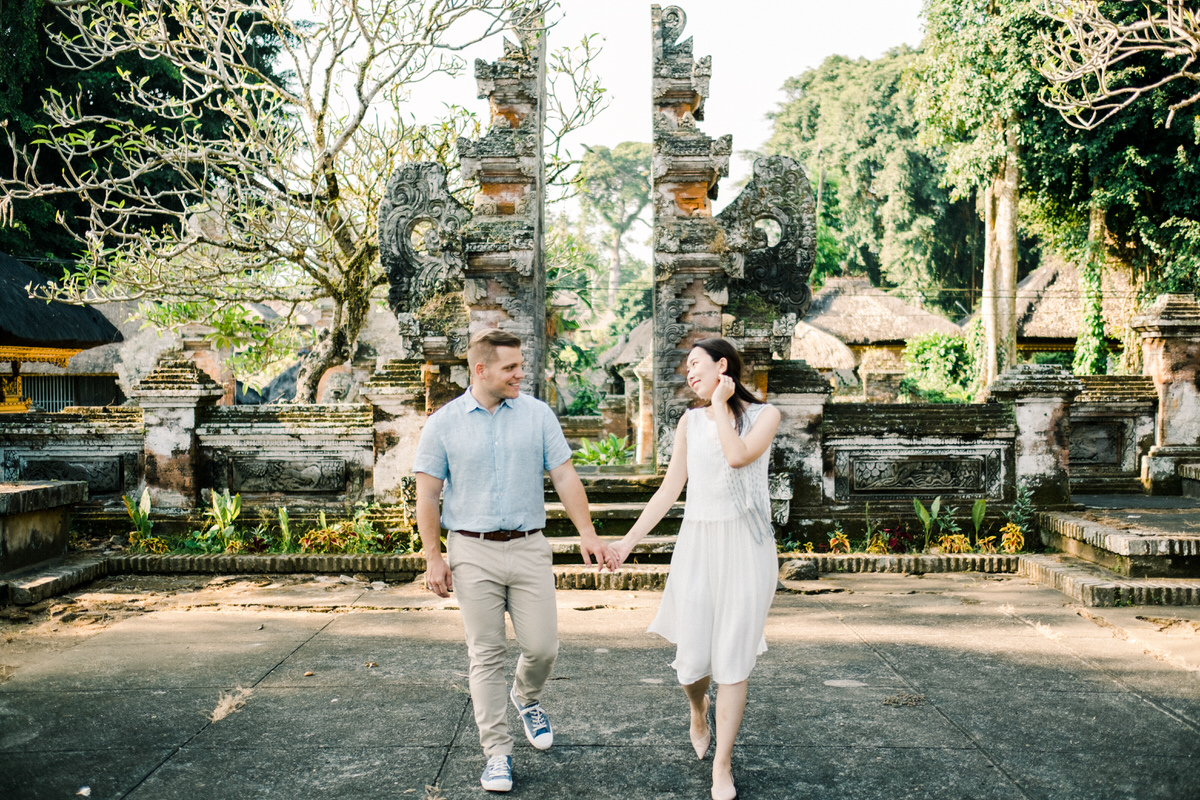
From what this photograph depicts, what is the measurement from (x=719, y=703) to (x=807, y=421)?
4747 millimetres

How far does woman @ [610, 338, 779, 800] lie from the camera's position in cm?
325

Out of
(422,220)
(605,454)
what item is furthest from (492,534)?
(605,454)

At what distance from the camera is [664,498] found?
139 inches

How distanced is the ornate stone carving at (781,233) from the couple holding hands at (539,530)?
14.8 feet

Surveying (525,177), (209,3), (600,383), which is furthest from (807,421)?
(600,383)

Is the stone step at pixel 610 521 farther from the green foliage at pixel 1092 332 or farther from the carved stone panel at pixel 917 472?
the green foliage at pixel 1092 332

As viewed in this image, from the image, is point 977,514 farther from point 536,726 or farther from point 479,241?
point 536,726

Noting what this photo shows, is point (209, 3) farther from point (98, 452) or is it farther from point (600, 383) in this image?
point (600, 383)

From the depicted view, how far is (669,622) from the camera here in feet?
11.5

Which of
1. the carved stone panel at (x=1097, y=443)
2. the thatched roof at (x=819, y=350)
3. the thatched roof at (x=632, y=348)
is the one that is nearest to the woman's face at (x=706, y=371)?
the carved stone panel at (x=1097, y=443)

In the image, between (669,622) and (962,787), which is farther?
(669,622)

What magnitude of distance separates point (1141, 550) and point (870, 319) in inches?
888

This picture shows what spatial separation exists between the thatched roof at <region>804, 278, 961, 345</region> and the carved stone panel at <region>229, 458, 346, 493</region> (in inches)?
852

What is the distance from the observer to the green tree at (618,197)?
6209 centimetres
